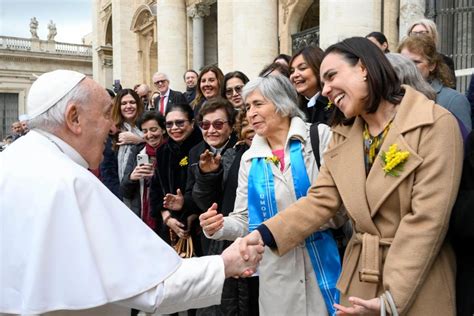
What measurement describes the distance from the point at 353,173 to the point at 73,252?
4.43ft

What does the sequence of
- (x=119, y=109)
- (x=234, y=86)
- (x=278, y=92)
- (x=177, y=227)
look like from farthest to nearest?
(x=119, y=109) → (x=234, y=86) → (x=177, y=227) → (x=278, y=92)

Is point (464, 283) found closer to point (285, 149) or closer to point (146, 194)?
point (285, 149)

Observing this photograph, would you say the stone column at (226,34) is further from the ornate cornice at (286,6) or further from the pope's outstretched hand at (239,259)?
the pope's outstretched hand at (239,259)

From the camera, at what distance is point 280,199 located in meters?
2.82

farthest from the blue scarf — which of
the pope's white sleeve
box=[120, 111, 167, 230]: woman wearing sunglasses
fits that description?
box=[120, 111, 167, 230]: woman wearing sunglasses

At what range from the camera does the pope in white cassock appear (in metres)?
1.81

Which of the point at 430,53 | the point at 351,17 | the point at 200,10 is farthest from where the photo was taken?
the point at 200,10

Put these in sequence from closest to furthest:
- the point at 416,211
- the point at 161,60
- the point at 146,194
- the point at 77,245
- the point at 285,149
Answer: the point at 77,245, the point at 416,211, the point at 285,149, the point at 146,194, the point at 161,60

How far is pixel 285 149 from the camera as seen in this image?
293 centimetres

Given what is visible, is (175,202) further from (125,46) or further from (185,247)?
(125,46)

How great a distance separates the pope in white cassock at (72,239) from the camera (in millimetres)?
1814

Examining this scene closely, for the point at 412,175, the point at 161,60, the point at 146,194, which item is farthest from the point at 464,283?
the point at 161,60

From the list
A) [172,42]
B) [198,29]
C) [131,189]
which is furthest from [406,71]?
[198,29]

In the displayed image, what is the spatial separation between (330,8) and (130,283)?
280 inches
